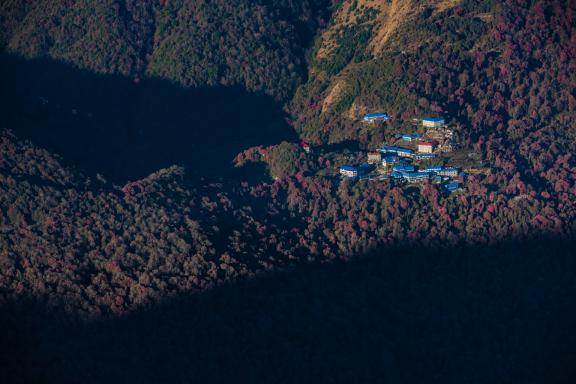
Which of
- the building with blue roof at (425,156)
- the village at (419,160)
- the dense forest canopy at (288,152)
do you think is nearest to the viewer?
the dense forest canopy at (288,152)

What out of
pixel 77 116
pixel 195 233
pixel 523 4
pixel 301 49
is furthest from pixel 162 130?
pixel 523 4

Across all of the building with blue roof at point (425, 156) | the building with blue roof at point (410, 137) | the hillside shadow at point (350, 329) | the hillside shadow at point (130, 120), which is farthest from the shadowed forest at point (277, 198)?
the building with blue roof at point (425, 156)

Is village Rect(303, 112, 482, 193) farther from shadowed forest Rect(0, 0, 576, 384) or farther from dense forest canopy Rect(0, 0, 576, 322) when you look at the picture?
dense forest canopy Rect(0, 0, 576, 322)

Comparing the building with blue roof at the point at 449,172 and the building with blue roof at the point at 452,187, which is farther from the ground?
the building with blue roof at the point at 449,172

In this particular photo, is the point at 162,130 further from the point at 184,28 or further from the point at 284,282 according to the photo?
the point at 284,282

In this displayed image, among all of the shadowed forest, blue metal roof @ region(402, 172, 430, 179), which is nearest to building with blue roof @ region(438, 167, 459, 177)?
blue metal roof @ region(402, 172, 430, 179)

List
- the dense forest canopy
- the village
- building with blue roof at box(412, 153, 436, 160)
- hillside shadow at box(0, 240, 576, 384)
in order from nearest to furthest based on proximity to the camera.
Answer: hillside shadow at box(0, 240, 576, 384) < the dense forest canopy < the village < building with blue roof at box(412, 153, 436, 160)

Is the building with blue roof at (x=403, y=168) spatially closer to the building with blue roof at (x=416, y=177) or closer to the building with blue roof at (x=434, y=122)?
the building with blue roof at (x=416, y=177)
